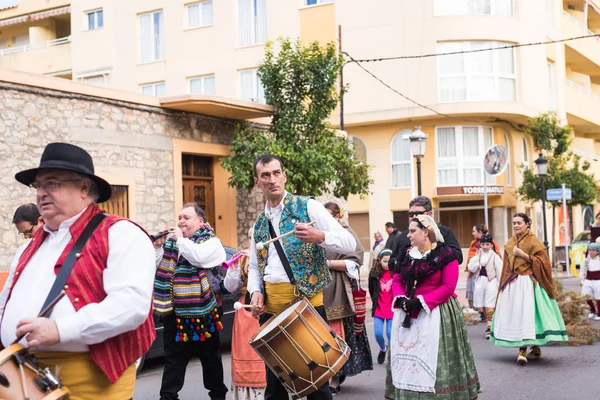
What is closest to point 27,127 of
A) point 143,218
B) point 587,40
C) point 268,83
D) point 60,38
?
point 143,218

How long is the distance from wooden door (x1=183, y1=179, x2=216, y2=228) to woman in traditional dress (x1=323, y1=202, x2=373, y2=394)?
360 inches

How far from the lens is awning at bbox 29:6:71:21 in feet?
109

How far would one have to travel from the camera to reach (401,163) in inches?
1231

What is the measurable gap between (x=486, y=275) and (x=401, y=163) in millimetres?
18061

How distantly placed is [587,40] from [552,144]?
10.3m

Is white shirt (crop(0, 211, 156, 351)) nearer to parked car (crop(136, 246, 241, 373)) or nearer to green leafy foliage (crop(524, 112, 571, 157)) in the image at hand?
parked car (crop(136, 246, 241, 373))

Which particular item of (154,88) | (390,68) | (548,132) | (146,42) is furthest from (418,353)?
(146,42)

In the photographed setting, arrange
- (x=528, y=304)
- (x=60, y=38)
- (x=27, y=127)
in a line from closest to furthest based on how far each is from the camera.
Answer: (x=528, y=304), (x=27, y=127), (x=60, y=38)

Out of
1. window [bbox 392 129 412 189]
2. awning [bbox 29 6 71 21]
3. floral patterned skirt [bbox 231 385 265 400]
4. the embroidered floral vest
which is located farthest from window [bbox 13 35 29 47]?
the embroidered floral vest

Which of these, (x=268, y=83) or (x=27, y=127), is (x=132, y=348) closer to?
(x=27, y=127)

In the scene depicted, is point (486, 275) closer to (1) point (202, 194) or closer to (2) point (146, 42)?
(1) point (202, 194)

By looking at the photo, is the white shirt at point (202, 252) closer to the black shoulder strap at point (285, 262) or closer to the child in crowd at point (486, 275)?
the black shoulder strap at point (285, 262)

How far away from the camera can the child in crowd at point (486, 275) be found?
13328 millimetres

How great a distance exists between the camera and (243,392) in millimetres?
7250
